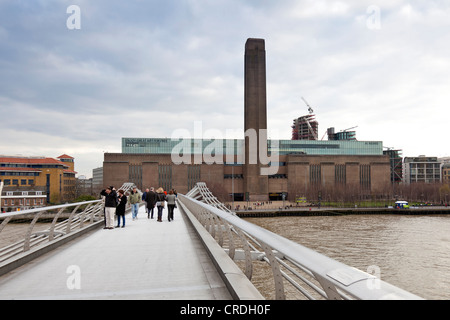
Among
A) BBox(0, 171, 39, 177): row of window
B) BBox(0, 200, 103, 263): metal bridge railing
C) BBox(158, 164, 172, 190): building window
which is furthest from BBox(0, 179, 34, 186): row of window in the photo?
BBox(0, 200, 103, 263): metal bridge railing

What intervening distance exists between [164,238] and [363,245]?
68.5 ft

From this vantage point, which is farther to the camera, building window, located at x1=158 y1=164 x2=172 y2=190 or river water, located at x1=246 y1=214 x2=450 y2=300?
building window, located at x1=158 y1=164 x2=172 y2=190

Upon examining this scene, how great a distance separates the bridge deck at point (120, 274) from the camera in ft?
13.7

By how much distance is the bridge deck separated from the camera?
4176 millimetres

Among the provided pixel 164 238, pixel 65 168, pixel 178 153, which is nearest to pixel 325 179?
pixel 178 153

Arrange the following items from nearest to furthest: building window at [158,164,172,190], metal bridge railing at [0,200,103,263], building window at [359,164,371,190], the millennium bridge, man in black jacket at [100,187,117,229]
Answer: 1. the millennium bridge
2. metal bridge railing at [0,200,103,263]
3. man in black jacket at [100,187,117,229]
4. building window at [158,164,172,190]
5. building window at [359,164,371,190]

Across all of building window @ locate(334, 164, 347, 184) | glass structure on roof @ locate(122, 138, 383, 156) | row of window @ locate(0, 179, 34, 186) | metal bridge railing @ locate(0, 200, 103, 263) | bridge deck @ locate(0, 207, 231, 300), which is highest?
glass structure on roof @ locate(122, 138, 383, 156)

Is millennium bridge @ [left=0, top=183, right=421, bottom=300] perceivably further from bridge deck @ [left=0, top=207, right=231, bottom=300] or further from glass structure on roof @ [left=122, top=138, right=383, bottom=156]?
glass structure on roof @ [left=122, top=138, right=383, bottom=156]

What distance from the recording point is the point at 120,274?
5164mm

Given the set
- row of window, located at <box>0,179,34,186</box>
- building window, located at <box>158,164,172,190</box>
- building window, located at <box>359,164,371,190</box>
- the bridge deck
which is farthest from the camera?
building window, located at <box>359,164,371,190</box>

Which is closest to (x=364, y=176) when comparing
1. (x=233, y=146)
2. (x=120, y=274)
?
(x=233, y=146)

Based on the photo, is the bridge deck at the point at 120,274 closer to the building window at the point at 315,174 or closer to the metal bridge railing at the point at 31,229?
the metal bridge railing at the point at 31,229

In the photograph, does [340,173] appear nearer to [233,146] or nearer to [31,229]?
[233,146]
